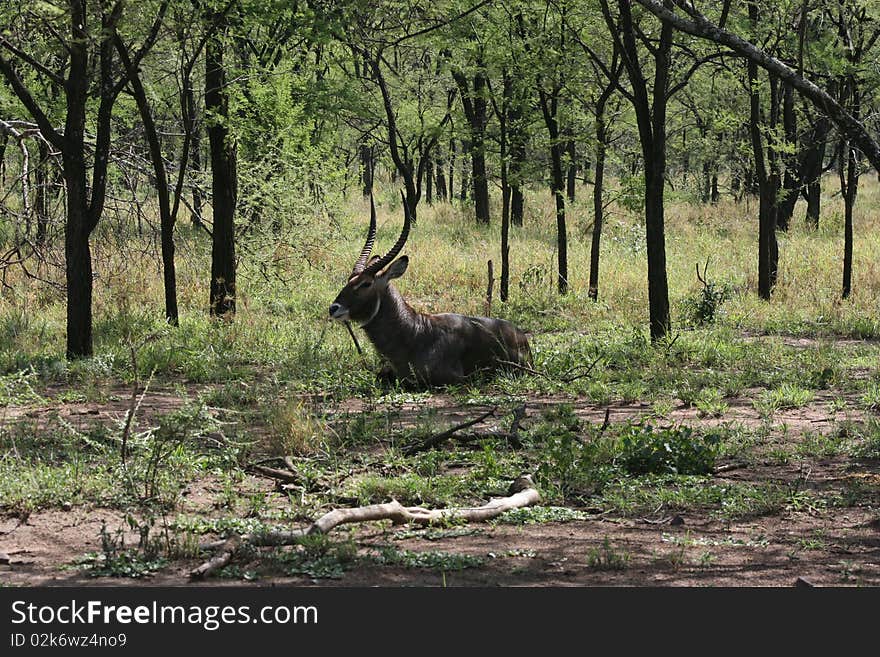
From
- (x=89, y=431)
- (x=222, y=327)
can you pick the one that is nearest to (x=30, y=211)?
(x=222, y=327)

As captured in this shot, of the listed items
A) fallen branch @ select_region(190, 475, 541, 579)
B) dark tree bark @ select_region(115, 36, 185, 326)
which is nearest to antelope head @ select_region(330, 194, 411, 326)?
dark tree bark @ select_region(115, 36, 185, 326)

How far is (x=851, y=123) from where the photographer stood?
8383 mm

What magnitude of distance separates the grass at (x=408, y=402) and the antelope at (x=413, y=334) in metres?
0.26

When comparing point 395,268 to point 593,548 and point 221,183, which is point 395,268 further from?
point 593,548

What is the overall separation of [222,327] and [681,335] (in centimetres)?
601

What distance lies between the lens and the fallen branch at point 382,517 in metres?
5.31

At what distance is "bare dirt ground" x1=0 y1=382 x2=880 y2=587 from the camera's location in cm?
504

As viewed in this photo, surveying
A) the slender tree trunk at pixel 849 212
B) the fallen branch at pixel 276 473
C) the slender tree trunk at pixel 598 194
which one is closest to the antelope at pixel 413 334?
the fallen branch at pixel 276 473

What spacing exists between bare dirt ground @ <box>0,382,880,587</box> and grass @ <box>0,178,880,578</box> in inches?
3.8

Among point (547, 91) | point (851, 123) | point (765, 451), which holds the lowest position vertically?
point (765, 451)

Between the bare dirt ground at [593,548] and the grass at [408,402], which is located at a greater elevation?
the grass at [408,402]

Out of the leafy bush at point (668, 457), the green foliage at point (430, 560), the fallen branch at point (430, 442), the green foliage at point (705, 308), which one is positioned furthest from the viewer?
the green foliage at point (705, 308)

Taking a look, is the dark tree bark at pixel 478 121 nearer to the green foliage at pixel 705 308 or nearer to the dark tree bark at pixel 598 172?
the dark tree bark at pixel 598 172

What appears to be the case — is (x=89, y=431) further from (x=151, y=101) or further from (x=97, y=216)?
(x=151, y=101)
